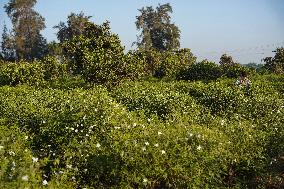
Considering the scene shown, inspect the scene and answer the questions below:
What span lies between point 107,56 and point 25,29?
40724 mm

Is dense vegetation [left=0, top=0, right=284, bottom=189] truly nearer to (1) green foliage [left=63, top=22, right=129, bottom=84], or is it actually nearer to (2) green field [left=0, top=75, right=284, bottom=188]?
(2) green field [left=0, top=75, right=284, bottom=188]

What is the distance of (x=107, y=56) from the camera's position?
63.8ft

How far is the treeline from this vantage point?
19641 mm

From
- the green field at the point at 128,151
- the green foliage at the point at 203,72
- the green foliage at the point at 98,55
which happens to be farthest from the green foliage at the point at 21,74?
the green field at the point at 128,151

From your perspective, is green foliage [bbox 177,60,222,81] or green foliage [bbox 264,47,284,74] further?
green foliage [bbox 264,47,284,74]

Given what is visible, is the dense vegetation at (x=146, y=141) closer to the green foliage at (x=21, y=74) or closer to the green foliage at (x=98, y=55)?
the green foliage at (x=98, y=55)

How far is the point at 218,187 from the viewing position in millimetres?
8164

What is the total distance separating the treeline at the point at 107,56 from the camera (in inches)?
773

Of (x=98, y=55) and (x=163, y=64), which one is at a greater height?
(x=98, y=55)

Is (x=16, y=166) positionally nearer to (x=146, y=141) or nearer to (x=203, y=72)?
(x=146, y=141)

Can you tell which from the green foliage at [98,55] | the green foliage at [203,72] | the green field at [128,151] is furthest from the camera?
the green foliage at [203,72]

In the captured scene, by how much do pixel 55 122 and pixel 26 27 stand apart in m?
49.7

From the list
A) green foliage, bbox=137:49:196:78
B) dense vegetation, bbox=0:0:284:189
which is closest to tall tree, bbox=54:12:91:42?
green foliage, bbox=137:49:196:78

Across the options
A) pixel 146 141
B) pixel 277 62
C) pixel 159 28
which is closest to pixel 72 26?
pixel 159 28
